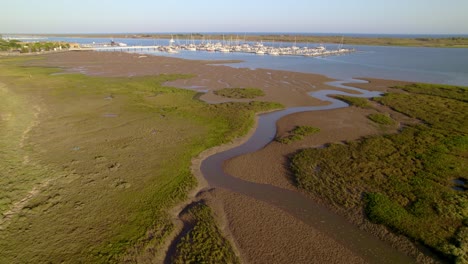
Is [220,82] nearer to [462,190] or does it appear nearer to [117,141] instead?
[117,141]

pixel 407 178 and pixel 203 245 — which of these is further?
pixel 407 178

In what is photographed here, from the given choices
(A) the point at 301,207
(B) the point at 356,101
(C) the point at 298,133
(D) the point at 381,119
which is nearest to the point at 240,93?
(B) the point at 356,101

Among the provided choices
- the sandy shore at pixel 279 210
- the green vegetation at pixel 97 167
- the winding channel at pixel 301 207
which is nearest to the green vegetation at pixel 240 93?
the sandy shore at pixel 279 210

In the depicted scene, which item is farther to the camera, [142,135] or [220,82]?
[220,82]

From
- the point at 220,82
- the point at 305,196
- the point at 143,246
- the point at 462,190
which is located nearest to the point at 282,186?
the point at 305,196

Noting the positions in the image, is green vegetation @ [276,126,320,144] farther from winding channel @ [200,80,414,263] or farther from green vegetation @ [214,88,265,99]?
green vegetation @ [214,88,265,99]

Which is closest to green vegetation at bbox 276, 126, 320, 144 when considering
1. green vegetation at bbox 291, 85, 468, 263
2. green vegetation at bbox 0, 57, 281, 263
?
green vegetation at bbox 291, 85, 468, 263

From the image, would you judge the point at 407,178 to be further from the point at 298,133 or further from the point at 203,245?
the point at 203,245
